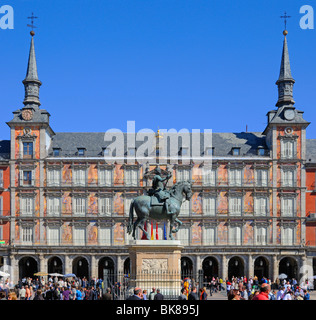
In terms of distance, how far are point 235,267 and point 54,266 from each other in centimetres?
2233

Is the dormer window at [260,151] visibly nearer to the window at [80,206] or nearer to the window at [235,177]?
the window at [235,177]

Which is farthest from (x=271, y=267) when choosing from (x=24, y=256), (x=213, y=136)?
(x=24, y=256)

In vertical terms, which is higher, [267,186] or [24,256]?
[267,186]

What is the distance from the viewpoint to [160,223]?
231 feet

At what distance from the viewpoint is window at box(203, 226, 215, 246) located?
70.4 m

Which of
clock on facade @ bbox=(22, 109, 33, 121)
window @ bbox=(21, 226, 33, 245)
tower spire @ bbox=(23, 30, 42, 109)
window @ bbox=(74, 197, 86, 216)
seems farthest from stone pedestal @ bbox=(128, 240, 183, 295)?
tower spire @ bbox=(23, 30, 42, 109)

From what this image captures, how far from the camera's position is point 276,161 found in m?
70.9

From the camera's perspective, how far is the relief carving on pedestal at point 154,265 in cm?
2817

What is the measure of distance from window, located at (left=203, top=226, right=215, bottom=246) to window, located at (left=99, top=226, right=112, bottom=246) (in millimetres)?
11365

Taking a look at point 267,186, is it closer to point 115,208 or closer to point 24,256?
point 115,208

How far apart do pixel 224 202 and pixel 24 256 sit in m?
24.7

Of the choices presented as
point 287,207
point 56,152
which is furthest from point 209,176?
point 56,152

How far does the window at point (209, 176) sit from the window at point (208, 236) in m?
5.33
